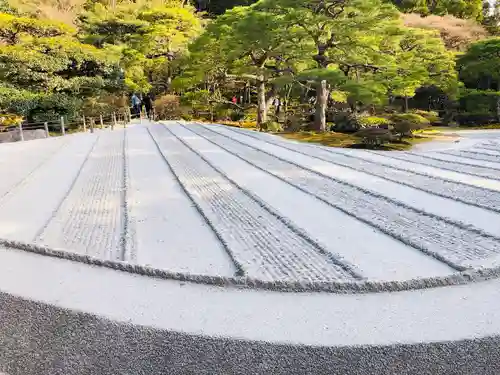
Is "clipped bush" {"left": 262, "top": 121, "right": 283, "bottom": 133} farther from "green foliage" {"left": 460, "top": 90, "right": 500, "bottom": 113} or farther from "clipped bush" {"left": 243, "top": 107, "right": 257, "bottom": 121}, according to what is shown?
"green foliage" {"left": 460, "top": 90, "right": 500, "bottom": 113}

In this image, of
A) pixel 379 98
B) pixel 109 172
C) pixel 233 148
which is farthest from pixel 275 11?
pixel 109 172

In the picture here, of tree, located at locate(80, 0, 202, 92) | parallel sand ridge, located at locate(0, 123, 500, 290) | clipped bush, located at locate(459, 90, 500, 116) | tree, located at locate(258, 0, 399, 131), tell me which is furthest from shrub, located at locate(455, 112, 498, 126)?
tree, located at locate(80, 0, 202, 92)

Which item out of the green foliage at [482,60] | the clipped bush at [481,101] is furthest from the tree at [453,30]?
the clipped bush at [481,101]

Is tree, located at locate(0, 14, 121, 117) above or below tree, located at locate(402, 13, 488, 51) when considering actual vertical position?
below

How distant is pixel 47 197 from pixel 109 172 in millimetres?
1346

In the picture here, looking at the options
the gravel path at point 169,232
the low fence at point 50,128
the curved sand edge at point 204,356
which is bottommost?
the curved sand edge at point 204,356

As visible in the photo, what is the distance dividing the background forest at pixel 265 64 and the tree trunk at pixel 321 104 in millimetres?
Answer: 39

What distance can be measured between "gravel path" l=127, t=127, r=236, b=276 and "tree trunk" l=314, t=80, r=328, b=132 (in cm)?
692

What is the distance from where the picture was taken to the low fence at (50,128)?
10.5 meters

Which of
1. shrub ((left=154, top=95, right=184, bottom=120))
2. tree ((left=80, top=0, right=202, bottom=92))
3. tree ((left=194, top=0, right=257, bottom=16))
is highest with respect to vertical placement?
tree ((left=194, top=0, right=257, bottom=16))

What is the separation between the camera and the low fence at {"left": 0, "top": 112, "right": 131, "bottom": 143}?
412 inches

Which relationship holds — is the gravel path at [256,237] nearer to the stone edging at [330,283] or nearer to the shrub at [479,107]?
the stone edging at [330,283]

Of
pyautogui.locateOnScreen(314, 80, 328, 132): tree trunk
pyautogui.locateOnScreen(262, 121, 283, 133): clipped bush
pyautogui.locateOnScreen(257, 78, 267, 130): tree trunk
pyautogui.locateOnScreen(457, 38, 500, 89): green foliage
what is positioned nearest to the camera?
pyautogui.locateOnScreen(314, 80, 328, 132): tree trunk

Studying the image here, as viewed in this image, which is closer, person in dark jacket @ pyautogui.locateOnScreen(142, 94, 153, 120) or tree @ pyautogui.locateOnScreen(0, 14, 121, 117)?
tree @ pyautogui.locateOnScreen(0, 14, 121, 117)
